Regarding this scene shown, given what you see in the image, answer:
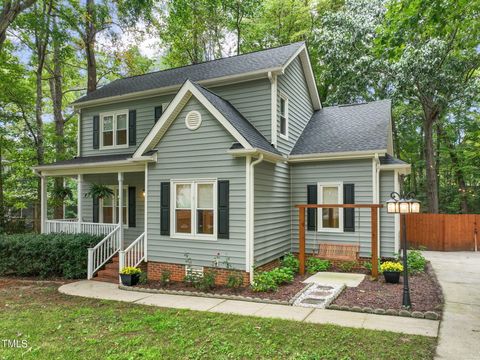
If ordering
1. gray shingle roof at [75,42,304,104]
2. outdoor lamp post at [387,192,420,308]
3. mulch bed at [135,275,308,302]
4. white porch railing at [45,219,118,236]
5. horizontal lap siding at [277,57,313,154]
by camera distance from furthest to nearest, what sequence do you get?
white porch railing at [45,219,118,236] → horizontal lap siding at [277,57,313,154] → gray shingle roof at [75,42,304,104] → mulch bed at [135,275,308,302] → outdoor lamp post at [387,192,420,308]

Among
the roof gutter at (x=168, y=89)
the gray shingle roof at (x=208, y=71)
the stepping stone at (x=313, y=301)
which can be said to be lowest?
the stepping stone at (x=313, y=301)

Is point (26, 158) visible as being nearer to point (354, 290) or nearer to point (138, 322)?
point (138, 322)

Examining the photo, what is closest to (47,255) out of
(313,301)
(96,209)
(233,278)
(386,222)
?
(96,209)

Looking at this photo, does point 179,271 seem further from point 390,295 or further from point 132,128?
point 132,128

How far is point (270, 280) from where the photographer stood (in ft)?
25.5

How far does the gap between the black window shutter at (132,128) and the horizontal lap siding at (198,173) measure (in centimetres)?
329

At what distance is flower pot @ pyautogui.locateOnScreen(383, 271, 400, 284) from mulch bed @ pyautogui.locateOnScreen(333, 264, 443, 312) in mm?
114

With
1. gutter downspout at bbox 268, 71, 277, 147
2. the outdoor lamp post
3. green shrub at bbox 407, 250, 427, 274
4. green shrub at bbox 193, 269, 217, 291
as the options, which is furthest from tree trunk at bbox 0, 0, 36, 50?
green shrub at bbox 407, 250, 427, 274

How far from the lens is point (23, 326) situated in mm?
5711

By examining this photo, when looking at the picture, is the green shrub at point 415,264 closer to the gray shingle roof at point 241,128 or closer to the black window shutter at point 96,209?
the gray shingle roof at point 241,128

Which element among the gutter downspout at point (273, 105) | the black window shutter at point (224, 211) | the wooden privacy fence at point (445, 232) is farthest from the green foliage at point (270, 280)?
the wooden privacy fence at point (445, 232)

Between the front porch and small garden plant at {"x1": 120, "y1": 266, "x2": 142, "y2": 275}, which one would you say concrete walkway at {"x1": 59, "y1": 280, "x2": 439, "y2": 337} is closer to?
small garden plant at {"x1": 120, "y1": 266, "x2": 142, "y2": 275}

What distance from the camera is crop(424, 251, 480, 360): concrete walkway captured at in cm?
451

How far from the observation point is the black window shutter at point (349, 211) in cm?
1002
